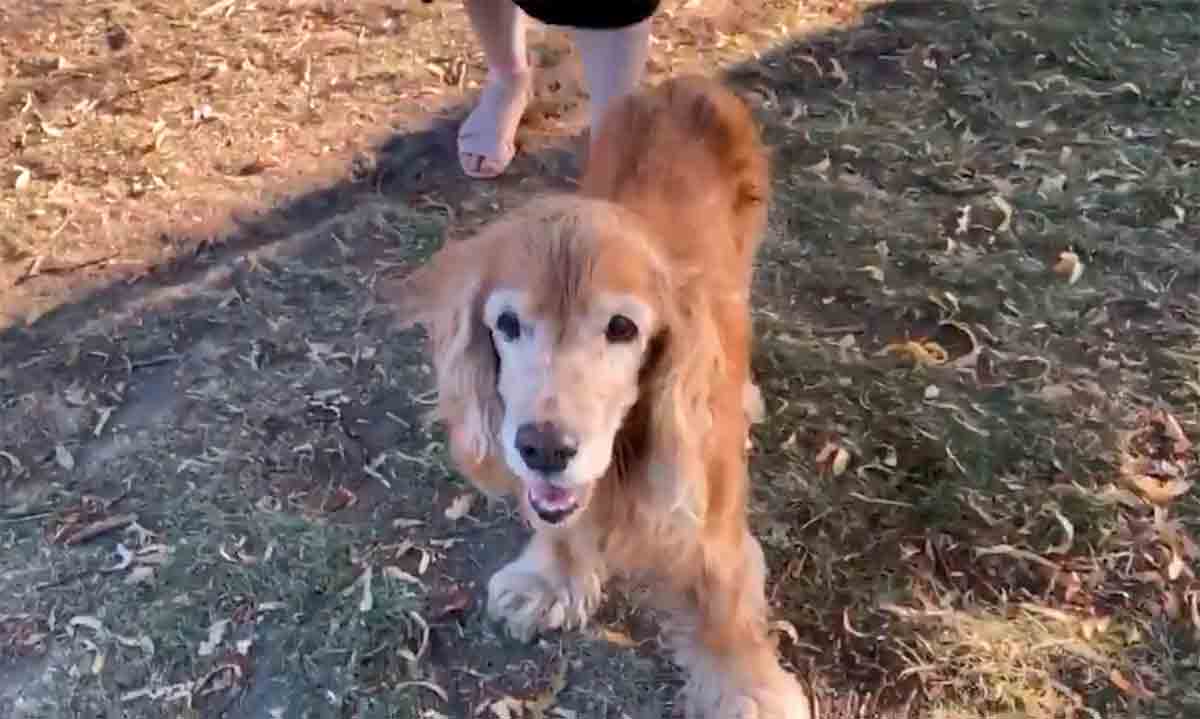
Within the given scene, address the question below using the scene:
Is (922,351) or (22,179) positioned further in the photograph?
(22,179)

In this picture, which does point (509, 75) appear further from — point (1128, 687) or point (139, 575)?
point (1128, 687)

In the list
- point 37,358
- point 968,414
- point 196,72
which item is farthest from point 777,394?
point 196,72

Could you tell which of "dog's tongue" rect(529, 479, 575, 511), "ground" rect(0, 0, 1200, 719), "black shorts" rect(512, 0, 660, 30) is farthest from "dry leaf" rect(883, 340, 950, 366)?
"dog's tongue" rect(529, 479, 575, 511)

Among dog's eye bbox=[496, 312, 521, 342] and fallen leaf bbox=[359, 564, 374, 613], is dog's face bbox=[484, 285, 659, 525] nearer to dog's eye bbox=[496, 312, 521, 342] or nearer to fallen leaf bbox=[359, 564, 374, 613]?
dog's eye bbox=[496, 312, 521, 342]


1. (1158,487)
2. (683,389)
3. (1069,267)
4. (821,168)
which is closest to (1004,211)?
(1069,267)

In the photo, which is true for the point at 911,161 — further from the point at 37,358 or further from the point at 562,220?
the point at 37,358

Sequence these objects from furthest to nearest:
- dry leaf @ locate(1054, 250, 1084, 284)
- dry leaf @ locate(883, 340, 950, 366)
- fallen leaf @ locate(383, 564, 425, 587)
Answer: dry leaf @ locate(1054, 250, 1084, 284) < dry leaf @ locate(883, 340, 950, 366) < fallen leaf @ locate(383, 564, 425, 587)

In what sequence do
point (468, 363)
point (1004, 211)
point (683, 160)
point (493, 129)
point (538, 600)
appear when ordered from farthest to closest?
point (493, 129) < point (1004, 211) < point (683, 160) < point (538, 600) < point (468, 363)

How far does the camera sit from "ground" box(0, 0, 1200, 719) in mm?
2559

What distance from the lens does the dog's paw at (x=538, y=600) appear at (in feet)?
8.43

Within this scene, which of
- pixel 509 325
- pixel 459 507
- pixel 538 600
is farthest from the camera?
pixel 459 507

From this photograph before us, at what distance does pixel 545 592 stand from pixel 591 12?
1.19 meters

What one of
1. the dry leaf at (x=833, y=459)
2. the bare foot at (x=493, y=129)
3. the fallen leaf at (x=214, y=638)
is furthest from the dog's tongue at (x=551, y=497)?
the bare foot at (x=493, y=129)

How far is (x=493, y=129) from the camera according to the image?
12.1ft
